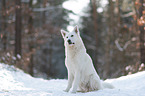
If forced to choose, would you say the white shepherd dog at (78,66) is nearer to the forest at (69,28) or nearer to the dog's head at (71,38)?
the dog's head at (71,38)

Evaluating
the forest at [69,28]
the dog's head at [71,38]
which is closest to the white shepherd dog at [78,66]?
the dog's head at [71,38]

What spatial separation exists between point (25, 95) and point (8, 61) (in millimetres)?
6603

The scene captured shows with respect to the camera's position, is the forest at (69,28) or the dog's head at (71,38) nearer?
the dog's head at (71,38)

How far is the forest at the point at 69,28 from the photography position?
1680 cm

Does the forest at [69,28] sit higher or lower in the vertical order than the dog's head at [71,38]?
lower

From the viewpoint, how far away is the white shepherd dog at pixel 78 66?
17.6 ft

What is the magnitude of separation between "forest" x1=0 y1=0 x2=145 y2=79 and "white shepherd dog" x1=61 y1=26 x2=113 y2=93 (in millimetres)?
8551

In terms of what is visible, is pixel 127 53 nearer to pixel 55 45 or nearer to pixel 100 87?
pixel 55 45

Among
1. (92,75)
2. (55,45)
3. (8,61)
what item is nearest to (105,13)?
(55,45)

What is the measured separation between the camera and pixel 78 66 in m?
5.38

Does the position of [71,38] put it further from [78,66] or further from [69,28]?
[69,28]

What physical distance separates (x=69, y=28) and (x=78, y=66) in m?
22.7

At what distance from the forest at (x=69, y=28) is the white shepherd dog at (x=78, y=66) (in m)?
8.55

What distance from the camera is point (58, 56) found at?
1304 inches
